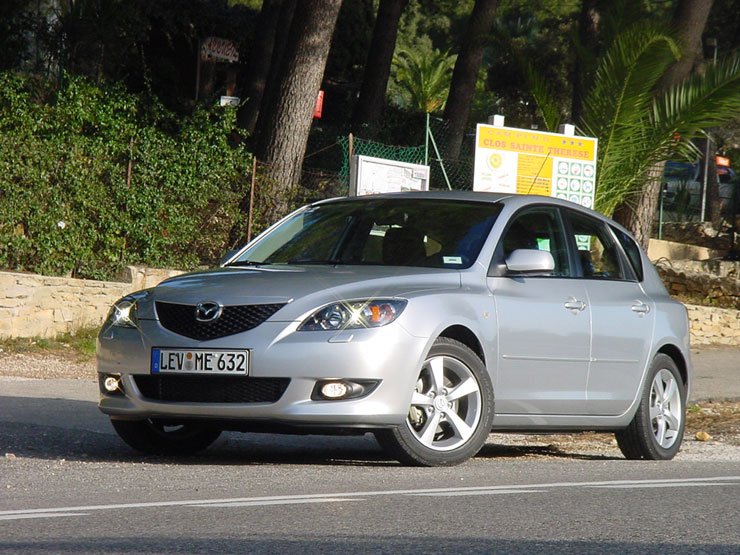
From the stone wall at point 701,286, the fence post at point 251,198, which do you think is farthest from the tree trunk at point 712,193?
the fence post at point 251,198

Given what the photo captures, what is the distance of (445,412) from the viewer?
7.64 meters

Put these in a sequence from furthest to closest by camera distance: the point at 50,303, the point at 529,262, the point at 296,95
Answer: the point at 296,95 → the point at 50,303 → the point at 529,262

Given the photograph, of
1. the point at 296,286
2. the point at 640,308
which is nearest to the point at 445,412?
the point at 296,286

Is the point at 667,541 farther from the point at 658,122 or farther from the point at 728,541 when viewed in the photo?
the point at 658,122

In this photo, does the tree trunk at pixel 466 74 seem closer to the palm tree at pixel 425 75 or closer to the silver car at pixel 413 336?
the silver car at pixel 413 336

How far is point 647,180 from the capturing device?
19203mm

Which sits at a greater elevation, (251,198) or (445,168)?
(445,168)

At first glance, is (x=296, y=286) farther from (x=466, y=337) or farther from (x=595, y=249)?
(x=595, y=249)

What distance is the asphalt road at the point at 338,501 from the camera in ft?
16.6

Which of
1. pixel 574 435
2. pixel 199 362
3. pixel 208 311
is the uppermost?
pixel 208 311

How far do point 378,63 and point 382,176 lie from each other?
12.0 metres

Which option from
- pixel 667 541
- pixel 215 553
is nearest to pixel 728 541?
pixel 667 541

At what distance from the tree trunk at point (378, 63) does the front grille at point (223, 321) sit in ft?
64.8

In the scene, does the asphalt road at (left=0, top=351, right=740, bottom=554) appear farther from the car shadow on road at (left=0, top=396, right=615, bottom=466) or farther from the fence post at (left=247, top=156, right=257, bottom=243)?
the fence post at (left=247, top=156, right=257, bottom=243)
